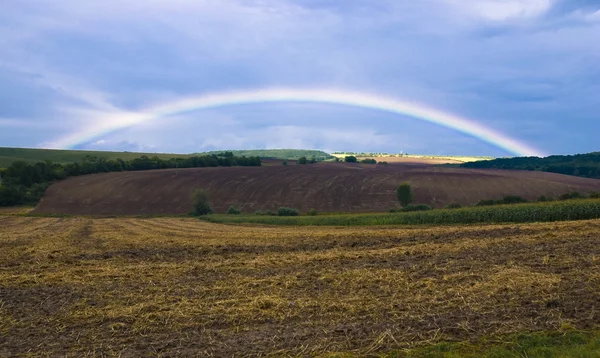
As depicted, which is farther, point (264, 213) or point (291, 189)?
point (291, 189)

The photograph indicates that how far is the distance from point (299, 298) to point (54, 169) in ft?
299

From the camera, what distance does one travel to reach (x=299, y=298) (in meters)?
12.1

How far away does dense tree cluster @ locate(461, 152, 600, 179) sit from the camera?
95.1 meters

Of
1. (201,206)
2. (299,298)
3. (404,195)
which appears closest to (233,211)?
(201,206)

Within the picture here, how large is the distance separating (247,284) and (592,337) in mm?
8786

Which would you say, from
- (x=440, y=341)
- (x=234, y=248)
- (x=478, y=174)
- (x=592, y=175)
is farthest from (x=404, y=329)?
(x=592, y=175)

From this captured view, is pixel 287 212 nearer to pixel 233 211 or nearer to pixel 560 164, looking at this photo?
pixel 233 211

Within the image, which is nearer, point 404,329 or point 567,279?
point 404,329

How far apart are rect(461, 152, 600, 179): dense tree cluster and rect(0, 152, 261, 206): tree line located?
6025 centimetres

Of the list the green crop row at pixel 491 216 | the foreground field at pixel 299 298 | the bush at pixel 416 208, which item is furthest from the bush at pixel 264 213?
the foreground field at pixel 299 298

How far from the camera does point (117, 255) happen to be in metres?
21.2

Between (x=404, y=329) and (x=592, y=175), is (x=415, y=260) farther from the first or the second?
(x=592, y=175)

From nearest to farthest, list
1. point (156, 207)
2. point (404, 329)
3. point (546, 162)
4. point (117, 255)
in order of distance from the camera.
→ point (404, 329)
point (117, 255)
point (156, 207)
point (546, 162)

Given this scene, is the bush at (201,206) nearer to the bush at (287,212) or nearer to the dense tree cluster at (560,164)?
the bush at (287,212)
